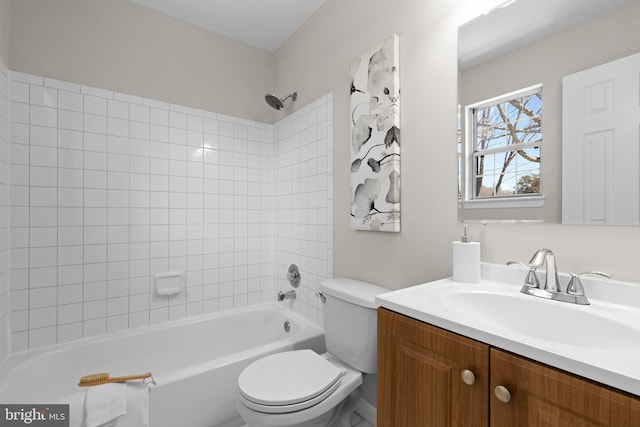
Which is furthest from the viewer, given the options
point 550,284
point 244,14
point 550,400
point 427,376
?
point 244,14

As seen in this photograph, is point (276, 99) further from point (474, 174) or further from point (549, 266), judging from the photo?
point (549, 266)

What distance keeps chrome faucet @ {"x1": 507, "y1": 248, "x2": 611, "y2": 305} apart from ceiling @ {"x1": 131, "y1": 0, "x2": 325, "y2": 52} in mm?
1963

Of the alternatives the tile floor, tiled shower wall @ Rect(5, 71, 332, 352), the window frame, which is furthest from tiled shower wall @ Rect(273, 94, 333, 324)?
the window frame

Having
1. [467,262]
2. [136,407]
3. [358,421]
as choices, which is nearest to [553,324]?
[467,262]

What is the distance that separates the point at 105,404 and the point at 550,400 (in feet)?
4.77

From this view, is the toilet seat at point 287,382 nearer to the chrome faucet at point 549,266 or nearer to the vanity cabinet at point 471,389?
the vanity cabinet at point 471,389

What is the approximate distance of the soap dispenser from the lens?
1.06m

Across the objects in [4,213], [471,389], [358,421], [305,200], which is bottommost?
[358,421]

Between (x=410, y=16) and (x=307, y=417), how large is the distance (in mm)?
1789

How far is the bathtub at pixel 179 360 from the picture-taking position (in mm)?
1357

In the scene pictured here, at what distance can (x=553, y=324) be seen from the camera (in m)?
0.82

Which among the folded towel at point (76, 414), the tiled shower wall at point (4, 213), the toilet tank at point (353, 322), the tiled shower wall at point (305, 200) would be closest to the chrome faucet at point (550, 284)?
the toilet tank at point (353, 322)

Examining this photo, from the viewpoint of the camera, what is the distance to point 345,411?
Answer: 4.94ft

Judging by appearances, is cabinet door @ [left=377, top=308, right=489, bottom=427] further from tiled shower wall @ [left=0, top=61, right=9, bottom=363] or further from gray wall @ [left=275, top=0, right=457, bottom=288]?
tiled shower wall @ [left=0, top=61, right=9, bottom=363]
